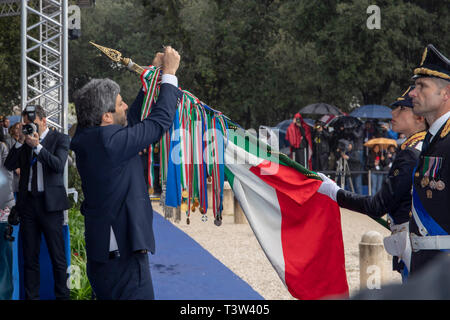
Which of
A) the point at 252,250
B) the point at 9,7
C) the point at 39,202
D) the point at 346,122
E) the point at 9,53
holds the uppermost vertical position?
the point at 9,53

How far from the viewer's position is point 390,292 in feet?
3.07

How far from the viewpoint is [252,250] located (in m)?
11.0

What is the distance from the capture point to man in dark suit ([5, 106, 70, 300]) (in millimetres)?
6168

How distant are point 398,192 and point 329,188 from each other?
30.3 inches

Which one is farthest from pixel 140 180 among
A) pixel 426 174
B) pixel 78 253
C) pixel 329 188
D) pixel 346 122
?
pixel 346 122

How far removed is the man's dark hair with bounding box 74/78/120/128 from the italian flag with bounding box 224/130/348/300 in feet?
4.78

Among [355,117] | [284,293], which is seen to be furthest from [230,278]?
[355,117]

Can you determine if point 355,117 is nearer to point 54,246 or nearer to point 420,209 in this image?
point 54,246

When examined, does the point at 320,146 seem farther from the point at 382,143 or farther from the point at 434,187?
the point at 434,187

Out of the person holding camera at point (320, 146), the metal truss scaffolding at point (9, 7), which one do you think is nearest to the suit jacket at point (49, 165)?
the metal truss scaffolding at point (9, 7)

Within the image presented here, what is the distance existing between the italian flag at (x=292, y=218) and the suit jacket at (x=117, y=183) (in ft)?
4.70

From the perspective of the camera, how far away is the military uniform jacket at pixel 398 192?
4000 millimetres

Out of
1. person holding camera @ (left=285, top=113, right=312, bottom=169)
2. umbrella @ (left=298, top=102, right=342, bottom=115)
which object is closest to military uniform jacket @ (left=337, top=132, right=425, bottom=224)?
person holding camera @ (left=285, top=113, right=312, bottom=169)
